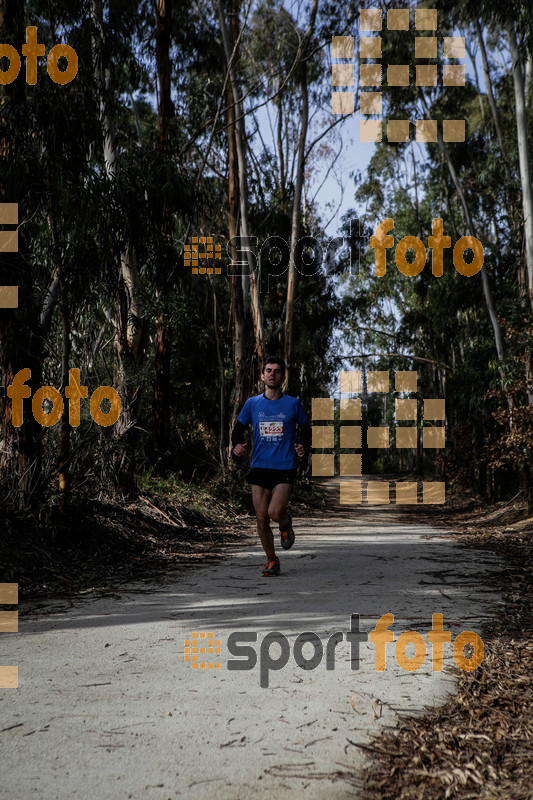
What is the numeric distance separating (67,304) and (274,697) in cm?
527

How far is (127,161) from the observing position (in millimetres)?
8289

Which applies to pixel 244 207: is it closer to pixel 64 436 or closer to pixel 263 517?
pixel 64 436

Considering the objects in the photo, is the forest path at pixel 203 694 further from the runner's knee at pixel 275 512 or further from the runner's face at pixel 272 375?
the runner's face at pixel 272 375

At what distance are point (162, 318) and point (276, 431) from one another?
24.1 feet

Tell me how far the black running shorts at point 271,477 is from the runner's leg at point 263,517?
0.05 meters

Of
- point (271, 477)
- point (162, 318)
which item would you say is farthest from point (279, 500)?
point (162, 318)

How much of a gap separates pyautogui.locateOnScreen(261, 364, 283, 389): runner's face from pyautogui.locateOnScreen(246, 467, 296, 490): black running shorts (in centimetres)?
78

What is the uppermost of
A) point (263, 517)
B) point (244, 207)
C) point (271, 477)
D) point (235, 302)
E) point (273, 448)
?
point (244, 207)

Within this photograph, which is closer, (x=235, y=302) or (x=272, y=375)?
(x=272, y=375)

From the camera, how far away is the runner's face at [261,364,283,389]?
6.59 m

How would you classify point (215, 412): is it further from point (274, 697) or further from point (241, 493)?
point (274, 697)

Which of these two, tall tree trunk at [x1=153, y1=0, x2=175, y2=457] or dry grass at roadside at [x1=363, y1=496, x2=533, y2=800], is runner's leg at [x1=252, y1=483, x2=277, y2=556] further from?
tall tree trunk at [x1=153, y1=0, x2=175, y2=457]

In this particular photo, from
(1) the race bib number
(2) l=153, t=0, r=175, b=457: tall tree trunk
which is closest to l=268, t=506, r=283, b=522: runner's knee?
(1) the race bib number

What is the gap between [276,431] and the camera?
265 inches
